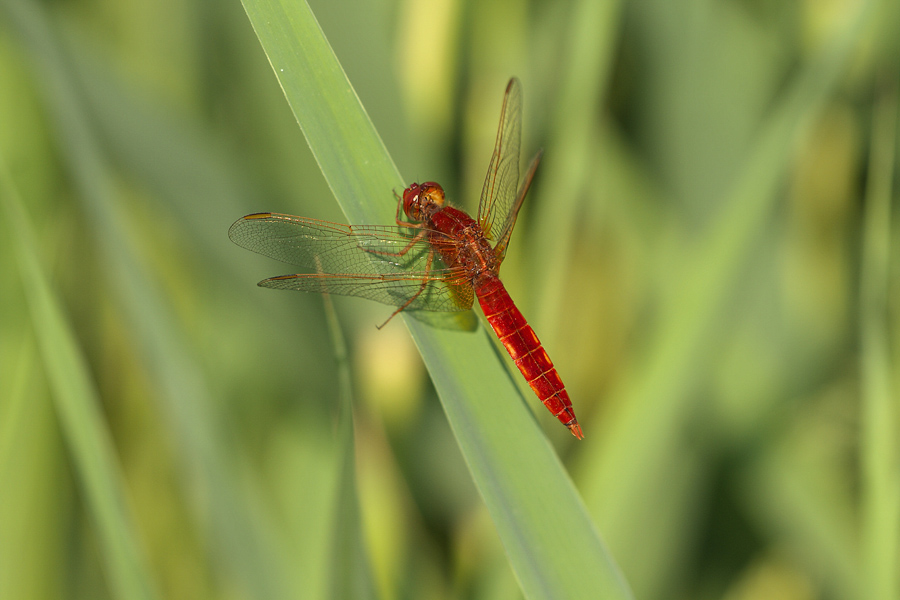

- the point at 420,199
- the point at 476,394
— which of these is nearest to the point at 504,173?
the point at 420,199

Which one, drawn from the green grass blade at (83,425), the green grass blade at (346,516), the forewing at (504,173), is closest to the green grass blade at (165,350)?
the green grass blade at (83,425)

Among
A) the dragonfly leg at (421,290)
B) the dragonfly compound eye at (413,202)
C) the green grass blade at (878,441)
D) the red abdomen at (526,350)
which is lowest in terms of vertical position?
the green grass blade at (878,441)

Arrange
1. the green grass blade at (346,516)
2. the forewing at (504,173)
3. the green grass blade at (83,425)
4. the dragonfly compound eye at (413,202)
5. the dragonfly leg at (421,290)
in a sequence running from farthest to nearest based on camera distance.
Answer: the forewing at (504,173), the dragonfly compound eye at (413,202), the dragonfly leg at (421,290), the green grass blade at (83,425), the green grass blade at (346,516)

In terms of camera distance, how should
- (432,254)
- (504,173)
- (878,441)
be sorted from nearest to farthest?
(878,441) < (432,254) < (504,173)

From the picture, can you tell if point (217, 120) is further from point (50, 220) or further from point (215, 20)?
point (50, 220)

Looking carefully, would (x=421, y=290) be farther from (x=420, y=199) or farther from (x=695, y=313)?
(x=695, y=313)

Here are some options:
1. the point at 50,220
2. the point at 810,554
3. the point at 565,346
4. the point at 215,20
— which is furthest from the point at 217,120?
the point at 810,554

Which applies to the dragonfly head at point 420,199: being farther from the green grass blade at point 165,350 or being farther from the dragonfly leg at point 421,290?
the green grass blade at point 165,350
